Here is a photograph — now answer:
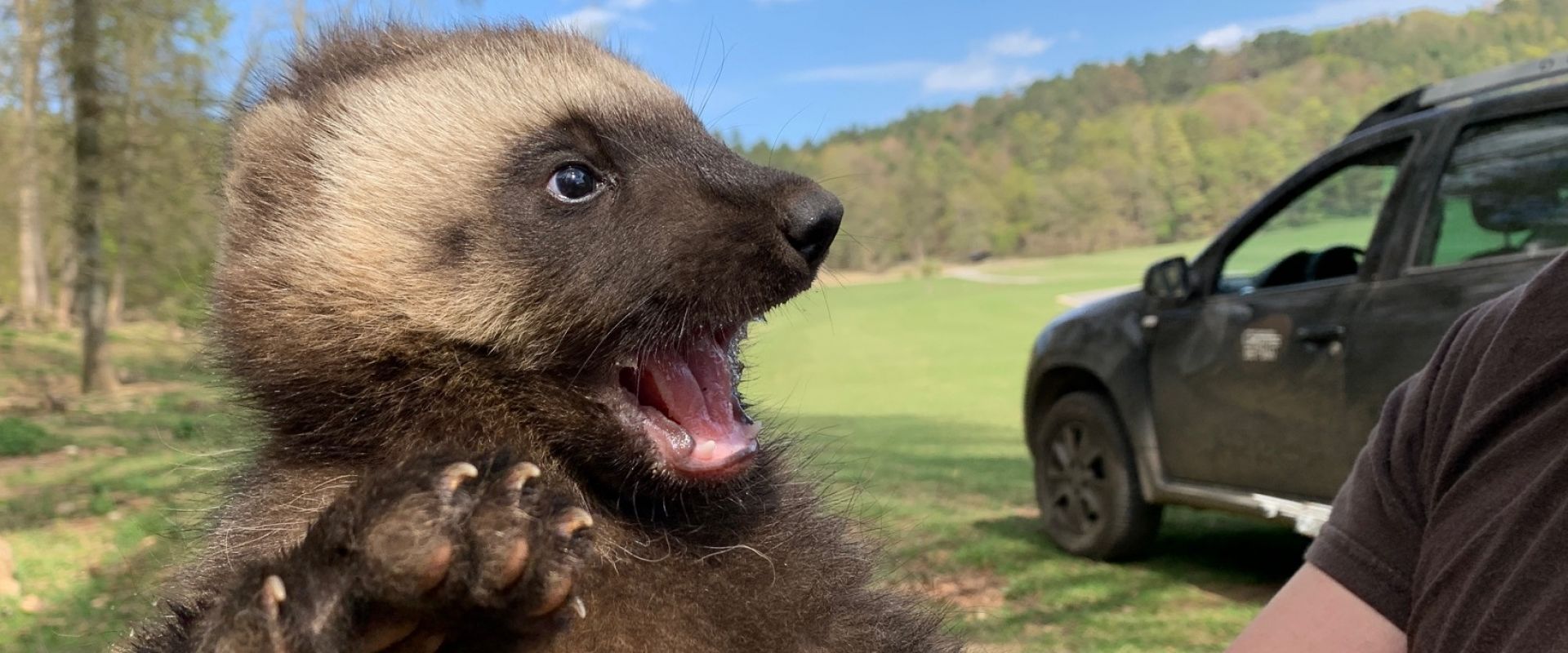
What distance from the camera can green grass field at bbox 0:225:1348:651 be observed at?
2871mm

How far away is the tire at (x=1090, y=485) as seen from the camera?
19.1 feet

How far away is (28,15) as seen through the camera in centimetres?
1329

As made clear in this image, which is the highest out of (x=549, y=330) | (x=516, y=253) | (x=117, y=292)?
(x=516, y=253)

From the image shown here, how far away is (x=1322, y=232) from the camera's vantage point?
535 cm

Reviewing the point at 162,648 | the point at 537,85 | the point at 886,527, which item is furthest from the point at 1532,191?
the point at 162,648

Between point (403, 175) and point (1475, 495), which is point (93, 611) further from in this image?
point (1475, 495)

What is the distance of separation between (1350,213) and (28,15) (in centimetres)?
1554

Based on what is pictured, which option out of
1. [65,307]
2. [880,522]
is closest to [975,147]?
[65,307]

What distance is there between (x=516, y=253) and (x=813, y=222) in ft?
1.87

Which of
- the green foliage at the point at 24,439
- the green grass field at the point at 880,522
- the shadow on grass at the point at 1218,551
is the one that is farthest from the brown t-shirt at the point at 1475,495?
the green foliage at the point at 24,439

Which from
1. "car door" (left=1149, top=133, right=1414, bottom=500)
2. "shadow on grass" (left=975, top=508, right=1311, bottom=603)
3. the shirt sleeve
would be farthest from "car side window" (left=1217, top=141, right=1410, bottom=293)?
the shirt sleeve

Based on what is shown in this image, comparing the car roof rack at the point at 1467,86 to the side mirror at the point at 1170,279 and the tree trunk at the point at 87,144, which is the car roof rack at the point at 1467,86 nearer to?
the side mirror at the point at 1170,279

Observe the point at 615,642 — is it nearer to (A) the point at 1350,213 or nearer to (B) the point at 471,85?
(B) the point at 471,85

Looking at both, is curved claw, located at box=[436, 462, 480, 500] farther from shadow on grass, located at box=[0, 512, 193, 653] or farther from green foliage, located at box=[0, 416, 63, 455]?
green foliage, located at box=[0, 416, 63, 455]
